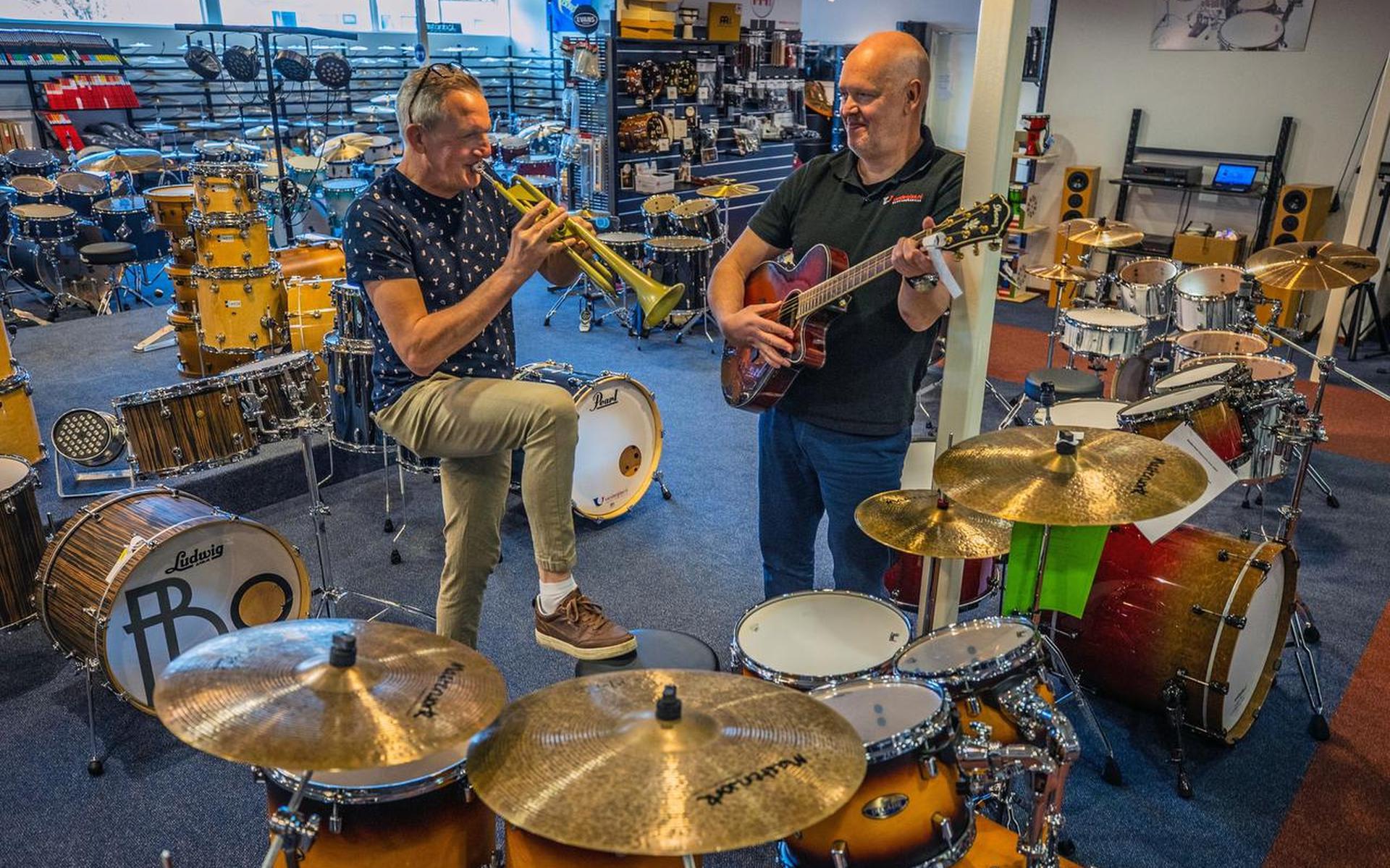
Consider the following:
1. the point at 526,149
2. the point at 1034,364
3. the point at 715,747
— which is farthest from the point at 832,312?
the point at 526,149

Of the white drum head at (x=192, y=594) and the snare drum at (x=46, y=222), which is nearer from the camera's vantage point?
the white drum head at (x=192, y=594)

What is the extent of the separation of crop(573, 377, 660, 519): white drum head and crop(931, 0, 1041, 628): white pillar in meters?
2.07

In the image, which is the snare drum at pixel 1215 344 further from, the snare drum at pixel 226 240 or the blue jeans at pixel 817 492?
the snare drum at pixel 226 240

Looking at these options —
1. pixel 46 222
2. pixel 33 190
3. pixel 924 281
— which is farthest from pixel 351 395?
pixel 33 190

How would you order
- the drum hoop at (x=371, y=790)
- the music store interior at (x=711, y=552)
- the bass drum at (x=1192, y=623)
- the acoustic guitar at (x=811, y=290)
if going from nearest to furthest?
1. the music store interior at (x=711, y=552)
2. the drum hoop at (x=371, y=790)
3. the acoustic guitar at (x=811, y=290)
4. the bass drum at (x=1192, y=623)

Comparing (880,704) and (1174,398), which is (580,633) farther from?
(1174,398)

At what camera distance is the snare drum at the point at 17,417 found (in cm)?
421

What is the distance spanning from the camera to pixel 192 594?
3.02m

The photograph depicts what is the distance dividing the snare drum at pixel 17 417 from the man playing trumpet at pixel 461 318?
2722 millimetres

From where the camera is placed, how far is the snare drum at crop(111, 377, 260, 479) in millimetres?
3580

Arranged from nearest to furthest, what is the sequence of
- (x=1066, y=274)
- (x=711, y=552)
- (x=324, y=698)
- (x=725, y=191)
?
(x=324, y=698) < (x=711, y=552) < (x=1066, y=274) < (x=725, y=191)

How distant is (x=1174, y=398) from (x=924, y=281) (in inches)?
54.7

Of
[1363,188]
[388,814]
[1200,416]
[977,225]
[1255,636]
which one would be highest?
[977,225]

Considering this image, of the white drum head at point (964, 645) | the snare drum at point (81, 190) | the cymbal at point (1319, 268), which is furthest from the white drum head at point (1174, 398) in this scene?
the snare drum at point (81, 190)
